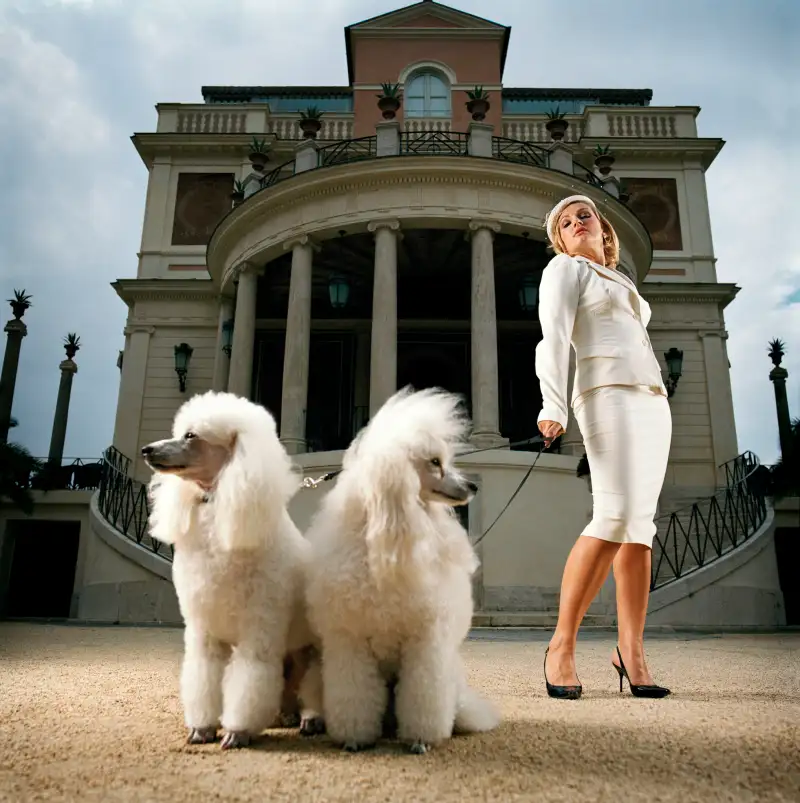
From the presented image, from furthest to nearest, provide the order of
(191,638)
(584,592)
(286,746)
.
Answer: (584,592), (191,638), (286,746)

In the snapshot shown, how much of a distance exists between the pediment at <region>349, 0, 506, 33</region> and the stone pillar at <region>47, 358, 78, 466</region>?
13285mm

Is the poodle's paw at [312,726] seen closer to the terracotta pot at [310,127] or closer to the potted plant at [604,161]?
the terracotta pot at [310,127]

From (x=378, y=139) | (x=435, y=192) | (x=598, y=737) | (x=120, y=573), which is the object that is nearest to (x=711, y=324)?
(x=435, y=192)

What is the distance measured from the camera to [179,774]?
1.95 meters

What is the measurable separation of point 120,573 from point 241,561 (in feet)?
30.5

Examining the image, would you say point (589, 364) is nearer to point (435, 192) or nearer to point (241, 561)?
point (241, 561)

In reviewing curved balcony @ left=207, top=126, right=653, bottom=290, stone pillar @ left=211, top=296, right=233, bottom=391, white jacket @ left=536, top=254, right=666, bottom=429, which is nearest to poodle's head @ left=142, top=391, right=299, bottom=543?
white jacket @ left=536, top=254, right=666, bottom=429

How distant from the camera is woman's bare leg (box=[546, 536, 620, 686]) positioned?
10.8 feet

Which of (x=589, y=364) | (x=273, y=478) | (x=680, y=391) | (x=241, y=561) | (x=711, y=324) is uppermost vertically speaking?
(x=711, y=324)

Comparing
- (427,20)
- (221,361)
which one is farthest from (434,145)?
(427,20)

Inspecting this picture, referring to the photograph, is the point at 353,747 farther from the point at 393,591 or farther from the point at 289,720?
the point at 289,720

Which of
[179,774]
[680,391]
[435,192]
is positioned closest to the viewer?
[179,774]

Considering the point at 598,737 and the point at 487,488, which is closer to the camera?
the point at 598,737

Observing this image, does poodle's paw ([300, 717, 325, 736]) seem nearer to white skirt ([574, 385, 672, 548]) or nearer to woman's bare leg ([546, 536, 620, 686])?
woman's bare leg ([546, 536, 620, 686])
